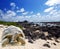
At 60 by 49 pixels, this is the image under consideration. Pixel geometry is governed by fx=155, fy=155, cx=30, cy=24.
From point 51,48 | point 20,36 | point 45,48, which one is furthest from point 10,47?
point 51,48

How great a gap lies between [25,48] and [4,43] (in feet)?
3.99

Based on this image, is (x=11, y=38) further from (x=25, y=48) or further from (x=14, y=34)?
(x=25, y=48)

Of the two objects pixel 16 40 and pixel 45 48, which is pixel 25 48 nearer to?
pixel 16 40

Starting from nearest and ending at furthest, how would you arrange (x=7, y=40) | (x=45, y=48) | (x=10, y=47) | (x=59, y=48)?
(x=10, y=47) < (x=7, y=40) < (x=45, y=48) < (x=59, y=48)

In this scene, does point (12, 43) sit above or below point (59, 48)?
above

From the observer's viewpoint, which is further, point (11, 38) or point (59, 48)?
point (59, 48)

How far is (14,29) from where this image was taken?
8.83m

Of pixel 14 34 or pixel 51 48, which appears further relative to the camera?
pixel 51 48

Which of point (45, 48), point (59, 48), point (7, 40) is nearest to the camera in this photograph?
point (7, 40)

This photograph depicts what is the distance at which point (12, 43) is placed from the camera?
8.19 metres

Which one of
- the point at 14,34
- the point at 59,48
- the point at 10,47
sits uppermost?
the point at 14,34

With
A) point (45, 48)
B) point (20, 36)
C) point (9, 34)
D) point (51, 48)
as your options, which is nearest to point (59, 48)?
point (51, 48)

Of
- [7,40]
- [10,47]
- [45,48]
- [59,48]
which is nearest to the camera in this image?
[10,47]

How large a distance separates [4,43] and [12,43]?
44cm
